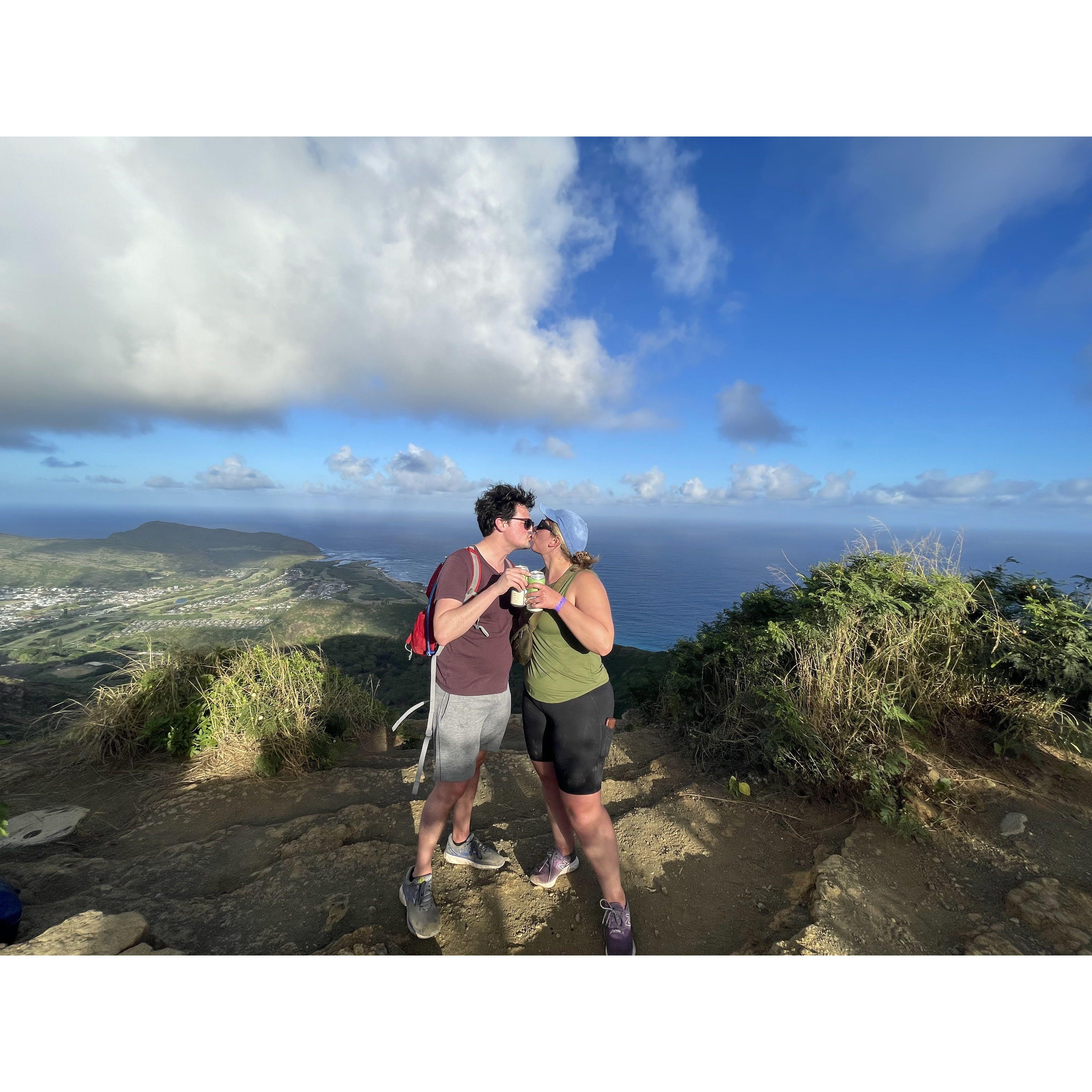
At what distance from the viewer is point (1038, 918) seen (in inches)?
87.2

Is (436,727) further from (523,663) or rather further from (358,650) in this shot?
(358,650)

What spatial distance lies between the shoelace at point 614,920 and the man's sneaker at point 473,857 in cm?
85

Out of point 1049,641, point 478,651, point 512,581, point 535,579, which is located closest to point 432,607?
point 478,651

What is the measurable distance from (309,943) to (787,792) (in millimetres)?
3357

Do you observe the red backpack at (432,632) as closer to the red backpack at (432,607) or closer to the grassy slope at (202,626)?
the red backpack at (432,607)

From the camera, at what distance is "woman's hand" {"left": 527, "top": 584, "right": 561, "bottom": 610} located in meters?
2.05

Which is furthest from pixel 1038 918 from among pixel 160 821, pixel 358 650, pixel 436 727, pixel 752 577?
pixel 752 577

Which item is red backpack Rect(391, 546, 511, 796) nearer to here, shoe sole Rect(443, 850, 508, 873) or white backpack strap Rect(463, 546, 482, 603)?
white backpack strap Rect(463, 546, 482, 603)

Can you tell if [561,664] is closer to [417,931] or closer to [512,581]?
[512,581]

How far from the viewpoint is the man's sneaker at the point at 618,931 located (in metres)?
2.20

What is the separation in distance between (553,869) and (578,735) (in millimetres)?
1168

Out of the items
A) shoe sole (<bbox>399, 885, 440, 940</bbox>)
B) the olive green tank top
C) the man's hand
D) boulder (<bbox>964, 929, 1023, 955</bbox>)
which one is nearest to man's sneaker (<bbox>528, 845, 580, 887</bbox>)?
shoe sole (<bbox>399, 885, 440, 940</bbox>)

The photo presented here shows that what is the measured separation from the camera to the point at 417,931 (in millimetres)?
2287

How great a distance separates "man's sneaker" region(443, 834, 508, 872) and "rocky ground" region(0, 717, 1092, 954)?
59 millimetres
